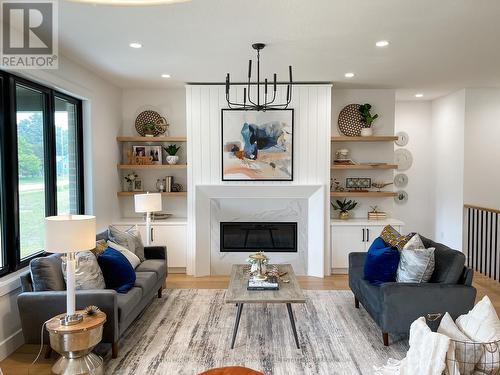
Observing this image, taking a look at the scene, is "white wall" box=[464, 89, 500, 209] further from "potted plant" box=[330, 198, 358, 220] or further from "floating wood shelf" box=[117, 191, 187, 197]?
"floating wood shelf" box=[117, 191, 187, 197]

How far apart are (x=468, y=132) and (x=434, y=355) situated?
15.9 feet

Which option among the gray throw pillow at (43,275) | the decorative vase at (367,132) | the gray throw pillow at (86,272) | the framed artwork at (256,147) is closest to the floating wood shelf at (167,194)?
the framed artwork at (256,147)

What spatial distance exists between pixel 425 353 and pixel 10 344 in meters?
3.36

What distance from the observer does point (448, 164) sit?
263 inches

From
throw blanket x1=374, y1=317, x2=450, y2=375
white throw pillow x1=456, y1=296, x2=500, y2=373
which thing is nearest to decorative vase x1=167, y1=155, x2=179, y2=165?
throw blanket x1=374, y1=317, x2=450, y2=375

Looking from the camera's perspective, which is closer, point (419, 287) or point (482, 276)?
point (419, 287)

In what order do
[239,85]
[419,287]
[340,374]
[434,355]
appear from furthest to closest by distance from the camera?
[239,85]
[419,287]
[340,374]
[434,355]

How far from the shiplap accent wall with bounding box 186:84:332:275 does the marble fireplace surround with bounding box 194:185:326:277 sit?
4.0 inches

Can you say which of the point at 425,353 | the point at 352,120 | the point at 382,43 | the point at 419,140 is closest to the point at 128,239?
the point at 425,353

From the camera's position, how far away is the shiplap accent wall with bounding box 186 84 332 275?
18.9 feet

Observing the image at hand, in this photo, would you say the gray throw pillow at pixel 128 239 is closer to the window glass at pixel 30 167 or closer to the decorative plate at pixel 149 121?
the window glass at pixel 30 167

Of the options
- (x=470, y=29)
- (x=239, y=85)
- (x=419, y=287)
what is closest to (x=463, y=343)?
(x=419, y=287)

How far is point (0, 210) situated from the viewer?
3.51 m

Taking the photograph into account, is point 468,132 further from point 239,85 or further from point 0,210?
point 0,210
